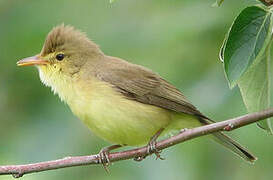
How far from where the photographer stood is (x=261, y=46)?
2367 millimetres

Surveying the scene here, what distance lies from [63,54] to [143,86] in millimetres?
739

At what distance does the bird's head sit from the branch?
4.08 ft

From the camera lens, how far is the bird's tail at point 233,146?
405 centimetres

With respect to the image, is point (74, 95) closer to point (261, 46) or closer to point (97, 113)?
point (97, 113)

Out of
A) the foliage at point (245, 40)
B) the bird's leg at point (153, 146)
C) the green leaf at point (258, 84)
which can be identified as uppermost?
the foliage at point (245, 40)

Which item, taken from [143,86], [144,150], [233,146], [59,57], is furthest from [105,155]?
[59,57]

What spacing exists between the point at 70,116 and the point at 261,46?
108 inches

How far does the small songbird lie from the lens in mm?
4059

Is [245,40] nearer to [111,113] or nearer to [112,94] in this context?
[111,113]

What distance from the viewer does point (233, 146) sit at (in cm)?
420

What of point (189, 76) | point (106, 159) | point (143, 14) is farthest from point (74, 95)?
point (143, 14)

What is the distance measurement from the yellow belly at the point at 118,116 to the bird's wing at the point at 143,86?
0.09 m

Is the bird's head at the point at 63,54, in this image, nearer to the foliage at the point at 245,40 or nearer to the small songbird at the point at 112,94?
the small songbird at the point at 112,94

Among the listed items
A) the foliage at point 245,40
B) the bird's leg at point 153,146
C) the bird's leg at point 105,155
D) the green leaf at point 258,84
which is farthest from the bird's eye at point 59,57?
the foliage at point 245,40
